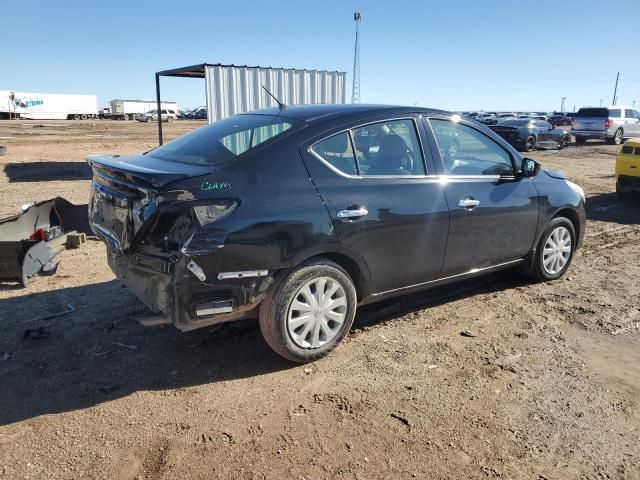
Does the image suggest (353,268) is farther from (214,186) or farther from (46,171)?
(46,171)

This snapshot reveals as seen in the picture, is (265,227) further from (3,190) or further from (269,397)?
(3,190)

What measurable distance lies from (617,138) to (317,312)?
94.6 feet

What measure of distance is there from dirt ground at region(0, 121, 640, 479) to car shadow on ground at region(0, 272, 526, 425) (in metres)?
0.01

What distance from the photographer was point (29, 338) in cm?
392

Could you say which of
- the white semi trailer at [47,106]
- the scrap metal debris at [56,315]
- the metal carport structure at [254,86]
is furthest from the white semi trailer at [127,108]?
the scrap metal debris at [56,315]

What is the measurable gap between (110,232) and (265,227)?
1.17 metres

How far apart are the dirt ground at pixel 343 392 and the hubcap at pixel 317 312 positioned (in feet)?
0.72

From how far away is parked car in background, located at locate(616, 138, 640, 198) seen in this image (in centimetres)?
934

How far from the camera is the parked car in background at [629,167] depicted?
9.34 metres

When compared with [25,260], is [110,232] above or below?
above

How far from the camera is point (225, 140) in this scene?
12.5ft

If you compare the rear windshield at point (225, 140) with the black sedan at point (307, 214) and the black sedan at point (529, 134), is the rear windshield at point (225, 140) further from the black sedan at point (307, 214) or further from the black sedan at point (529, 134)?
the black sedan at point (529, 134)

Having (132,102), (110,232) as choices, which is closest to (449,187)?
(110,232)

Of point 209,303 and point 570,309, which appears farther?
point 570,309
